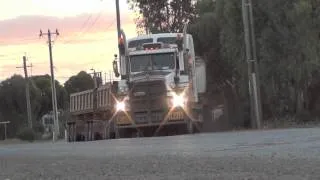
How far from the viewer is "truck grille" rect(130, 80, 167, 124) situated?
2922 cm

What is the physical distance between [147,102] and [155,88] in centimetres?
71

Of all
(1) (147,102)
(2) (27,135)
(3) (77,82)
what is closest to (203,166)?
(1) (147,102)

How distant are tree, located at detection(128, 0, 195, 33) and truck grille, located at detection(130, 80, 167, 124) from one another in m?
25.3

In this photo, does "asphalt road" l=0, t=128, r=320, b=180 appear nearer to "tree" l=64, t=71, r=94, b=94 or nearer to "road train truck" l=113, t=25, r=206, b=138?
"road train truck" l=113, t=25, r=206, b=138

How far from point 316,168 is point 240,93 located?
31810 mm

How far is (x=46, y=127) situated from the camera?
310ft

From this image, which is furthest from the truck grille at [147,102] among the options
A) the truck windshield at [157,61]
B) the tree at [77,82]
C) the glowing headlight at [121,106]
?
the tree at [77,82]

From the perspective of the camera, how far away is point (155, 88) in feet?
95.8

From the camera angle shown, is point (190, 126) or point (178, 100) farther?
point (190, 126)

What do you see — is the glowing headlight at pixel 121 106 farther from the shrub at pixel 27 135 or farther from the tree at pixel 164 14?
the shrub at pixel 27 135

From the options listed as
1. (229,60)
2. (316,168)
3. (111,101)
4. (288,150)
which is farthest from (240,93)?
(316,168)

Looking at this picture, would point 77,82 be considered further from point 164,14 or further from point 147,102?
point 147,102

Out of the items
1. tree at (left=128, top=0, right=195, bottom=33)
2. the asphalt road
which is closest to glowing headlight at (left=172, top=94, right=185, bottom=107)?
the asphalt road

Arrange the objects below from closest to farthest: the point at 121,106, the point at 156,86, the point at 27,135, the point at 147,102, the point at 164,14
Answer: the point at 156,86
the point at 147,102
the point at 121,106
the point at 164,14
the point at 27,135
